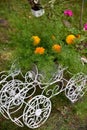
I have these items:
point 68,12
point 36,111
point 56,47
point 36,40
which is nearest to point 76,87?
point 36,111

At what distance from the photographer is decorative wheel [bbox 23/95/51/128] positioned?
132 inches

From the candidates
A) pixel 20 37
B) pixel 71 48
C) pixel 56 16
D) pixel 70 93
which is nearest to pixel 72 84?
pixel 70 93

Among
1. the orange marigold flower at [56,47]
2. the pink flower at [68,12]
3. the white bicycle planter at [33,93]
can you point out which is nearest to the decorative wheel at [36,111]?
the white bicycle planter at [33,93]

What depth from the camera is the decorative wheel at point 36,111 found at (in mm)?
3365

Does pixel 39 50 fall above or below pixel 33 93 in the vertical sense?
above

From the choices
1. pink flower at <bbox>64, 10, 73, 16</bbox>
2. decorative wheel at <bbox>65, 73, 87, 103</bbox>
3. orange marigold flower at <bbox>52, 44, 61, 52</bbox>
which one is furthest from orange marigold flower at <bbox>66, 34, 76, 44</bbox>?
pink flower at <bbox>64, 10, 73, 16</bbox>

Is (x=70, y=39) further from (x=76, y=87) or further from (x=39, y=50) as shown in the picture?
(x=76, y=87)

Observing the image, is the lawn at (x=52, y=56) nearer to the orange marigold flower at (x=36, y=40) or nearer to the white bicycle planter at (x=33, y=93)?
the orange marigold flower at (x=36, y=40)

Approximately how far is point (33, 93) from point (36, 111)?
39 centimetres

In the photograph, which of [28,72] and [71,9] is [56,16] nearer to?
[71,9]

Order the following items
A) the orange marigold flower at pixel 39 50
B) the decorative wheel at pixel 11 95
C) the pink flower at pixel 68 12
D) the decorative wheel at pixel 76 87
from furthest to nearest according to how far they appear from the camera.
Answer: the pink flower at pixel 68 12, the decorative wheel at pixel 76 87, the decorative wheel at pixel 11 95, the orange marigold flower at pixel 39 50

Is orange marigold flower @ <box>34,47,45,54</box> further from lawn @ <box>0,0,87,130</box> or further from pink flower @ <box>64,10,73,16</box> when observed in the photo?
pink flower @ <box>64,10,73,16</box>

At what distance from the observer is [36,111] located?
135 inches

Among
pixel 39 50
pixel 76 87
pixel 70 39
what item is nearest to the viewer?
pixel 39 50
